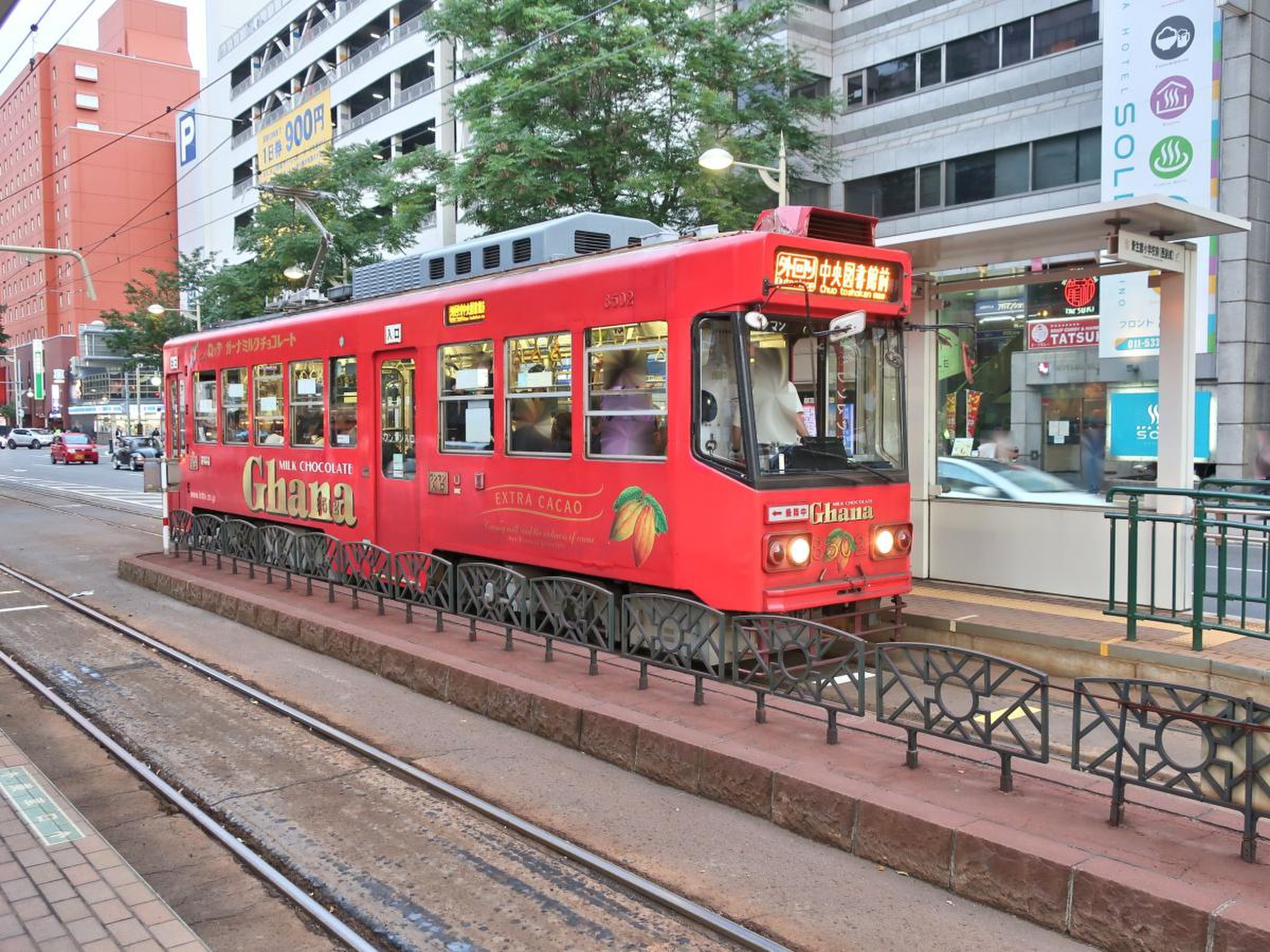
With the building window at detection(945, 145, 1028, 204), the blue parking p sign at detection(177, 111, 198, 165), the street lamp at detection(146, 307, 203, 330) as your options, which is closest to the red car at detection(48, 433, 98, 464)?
the street lamp at detection(146, 307, 203, 330)

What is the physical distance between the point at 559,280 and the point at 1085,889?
624 cm

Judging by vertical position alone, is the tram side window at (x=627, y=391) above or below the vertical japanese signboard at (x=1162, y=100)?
below

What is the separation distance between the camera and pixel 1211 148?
70.9 feet

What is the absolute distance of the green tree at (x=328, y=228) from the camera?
25.4 meters

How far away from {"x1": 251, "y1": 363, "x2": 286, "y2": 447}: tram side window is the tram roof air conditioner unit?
2.42m

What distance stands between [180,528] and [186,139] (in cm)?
5994

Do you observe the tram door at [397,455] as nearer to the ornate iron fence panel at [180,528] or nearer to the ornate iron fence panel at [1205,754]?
the ornate iron fence panel at [180,528]

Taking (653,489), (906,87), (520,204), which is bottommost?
(653,489)

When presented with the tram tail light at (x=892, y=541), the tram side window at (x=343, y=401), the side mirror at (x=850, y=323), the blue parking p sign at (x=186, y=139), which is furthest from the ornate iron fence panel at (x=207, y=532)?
the blue parking p sign at (x=186, y=139)

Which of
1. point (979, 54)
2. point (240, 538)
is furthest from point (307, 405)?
point (979, 54)

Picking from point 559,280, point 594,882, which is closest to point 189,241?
point 559,280

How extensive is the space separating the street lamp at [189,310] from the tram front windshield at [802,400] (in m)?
27.8

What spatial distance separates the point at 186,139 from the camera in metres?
65.6

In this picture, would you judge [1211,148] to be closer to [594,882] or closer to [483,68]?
[483,68]
